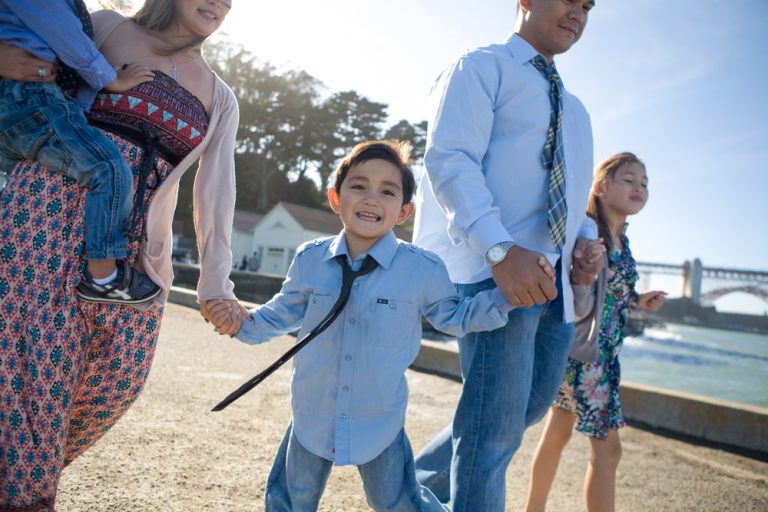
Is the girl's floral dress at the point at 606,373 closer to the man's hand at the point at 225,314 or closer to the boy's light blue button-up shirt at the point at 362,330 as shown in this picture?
the boy's light blue button-up shirt at the point at 362,330

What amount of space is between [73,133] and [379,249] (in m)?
1.02

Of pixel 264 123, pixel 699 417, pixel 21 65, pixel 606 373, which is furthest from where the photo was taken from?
pixel 264 123

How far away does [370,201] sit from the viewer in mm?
2012

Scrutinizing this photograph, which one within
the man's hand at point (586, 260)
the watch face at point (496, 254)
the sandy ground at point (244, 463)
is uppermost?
the man's hand at point (586, 260)

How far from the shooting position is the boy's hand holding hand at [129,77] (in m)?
1.77

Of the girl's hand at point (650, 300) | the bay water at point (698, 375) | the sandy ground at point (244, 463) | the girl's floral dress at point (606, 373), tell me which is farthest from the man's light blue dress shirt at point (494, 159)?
the bay water at point (698, 375)

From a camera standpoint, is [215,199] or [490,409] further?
[215,199]

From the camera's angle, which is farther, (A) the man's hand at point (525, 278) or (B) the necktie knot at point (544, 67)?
(B) the necktie knot at point (544, 67)

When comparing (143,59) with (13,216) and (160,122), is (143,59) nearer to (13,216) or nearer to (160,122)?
(160,122)

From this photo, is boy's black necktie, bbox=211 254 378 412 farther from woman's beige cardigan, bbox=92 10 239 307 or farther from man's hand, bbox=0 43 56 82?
man's hand, bbox=0 43 56 82

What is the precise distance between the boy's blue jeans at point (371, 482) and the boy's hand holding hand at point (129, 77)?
129 centimetres

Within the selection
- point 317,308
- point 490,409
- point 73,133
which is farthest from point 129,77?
point 490,409

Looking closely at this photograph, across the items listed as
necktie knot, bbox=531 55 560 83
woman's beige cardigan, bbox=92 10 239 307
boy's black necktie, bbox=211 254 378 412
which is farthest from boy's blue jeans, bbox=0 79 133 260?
necktie knot, bbox=531 55 560 83

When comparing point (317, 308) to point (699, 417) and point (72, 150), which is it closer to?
point (72, 150)
